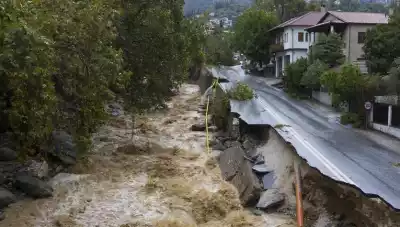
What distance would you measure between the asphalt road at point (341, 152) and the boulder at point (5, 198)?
8.83m

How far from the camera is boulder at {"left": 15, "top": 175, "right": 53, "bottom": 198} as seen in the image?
44.1 feet

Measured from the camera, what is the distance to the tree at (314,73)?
30.2 m

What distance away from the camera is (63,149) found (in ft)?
55.0

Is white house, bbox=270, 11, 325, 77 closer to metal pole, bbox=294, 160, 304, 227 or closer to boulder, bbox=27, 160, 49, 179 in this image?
metal pole, bbox=294, 160, 304, 227

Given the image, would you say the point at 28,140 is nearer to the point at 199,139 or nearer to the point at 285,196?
the point at 285,196

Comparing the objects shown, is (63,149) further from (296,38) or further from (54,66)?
(296,38)

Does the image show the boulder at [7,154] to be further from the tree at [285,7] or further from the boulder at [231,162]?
the tree at [285,7]

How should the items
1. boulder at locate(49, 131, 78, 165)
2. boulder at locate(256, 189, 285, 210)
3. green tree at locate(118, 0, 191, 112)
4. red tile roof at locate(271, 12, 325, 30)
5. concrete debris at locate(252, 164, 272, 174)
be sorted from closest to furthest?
boulder at locate(256, 189, 285, 210) → concrete debris at locate(252, 164, 272, 174) → boulder at locate(49, 131, 78, 165) → green tree at locate(118, 0, 191, 112) → red tile roof at locate(271, 12, 325, 30)

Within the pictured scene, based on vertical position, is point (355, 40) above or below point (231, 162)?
above

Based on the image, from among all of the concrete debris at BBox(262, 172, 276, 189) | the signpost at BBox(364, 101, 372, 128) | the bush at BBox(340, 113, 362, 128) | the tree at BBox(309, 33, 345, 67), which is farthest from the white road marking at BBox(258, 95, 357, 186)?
the tree at BBox(309, 33, 345, 67)

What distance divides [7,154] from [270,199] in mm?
8996

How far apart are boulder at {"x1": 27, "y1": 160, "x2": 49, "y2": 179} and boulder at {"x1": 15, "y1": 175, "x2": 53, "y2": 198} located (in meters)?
0.52

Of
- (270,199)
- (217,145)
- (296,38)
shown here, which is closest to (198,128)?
(217,145)

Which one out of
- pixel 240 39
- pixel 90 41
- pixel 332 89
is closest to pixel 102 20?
pixel 90 41
